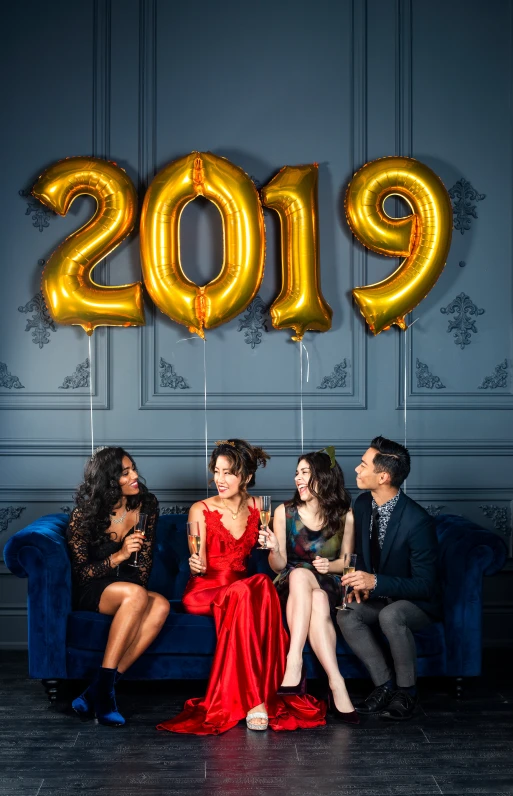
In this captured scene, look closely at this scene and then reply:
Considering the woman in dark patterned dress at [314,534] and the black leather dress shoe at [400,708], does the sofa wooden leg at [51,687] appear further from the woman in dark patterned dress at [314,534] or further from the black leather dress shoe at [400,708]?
the black leather dress shoe at [400,708]

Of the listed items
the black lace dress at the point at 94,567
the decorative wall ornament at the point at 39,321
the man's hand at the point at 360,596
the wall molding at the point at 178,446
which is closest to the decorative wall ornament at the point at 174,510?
the wall molding at the point at 178,446

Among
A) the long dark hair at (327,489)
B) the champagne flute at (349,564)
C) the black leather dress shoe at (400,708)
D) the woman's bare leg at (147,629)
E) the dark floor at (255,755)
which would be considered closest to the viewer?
the dark floor at (255,755)

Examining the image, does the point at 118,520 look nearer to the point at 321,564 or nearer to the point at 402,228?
the point at 321,564

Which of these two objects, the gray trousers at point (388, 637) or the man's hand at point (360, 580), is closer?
the man's hand at point (360, 580)

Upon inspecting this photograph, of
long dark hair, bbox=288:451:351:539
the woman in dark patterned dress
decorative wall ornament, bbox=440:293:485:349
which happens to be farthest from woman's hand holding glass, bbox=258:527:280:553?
decorative wall ornament, bbox=440:293:485:349

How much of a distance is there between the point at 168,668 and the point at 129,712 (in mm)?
223

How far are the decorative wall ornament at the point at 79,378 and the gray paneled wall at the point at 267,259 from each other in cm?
1

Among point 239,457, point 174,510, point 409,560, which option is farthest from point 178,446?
point 409,560

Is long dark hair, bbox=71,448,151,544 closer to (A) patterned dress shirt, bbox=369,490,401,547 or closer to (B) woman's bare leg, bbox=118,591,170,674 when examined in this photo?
(B) woman's bare leg, bbox=118,591,170,674

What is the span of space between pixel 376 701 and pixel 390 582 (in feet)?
1.50

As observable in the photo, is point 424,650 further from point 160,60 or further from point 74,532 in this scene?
point 160,60

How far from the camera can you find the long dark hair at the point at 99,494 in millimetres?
3568

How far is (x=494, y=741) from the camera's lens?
306cm

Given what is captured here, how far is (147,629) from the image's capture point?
341cm
